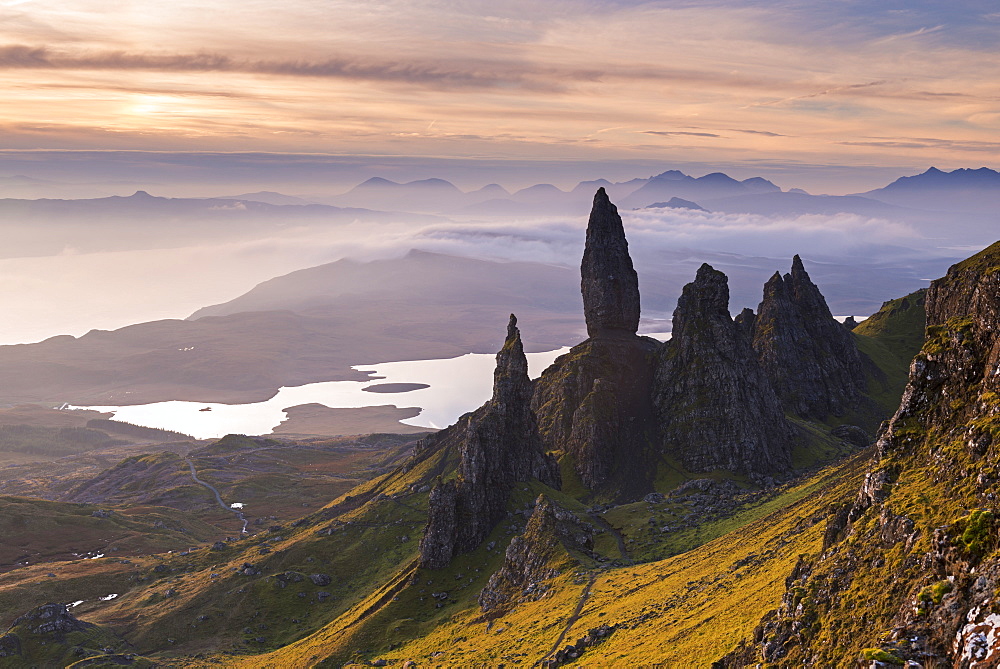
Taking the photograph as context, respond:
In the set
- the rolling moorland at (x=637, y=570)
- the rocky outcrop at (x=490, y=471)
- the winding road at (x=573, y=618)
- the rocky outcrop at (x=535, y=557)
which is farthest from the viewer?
the rocky outcrop at (x=490, y=471)

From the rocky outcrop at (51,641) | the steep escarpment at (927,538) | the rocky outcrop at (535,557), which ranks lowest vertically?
the rocky outcrop at (51,641)

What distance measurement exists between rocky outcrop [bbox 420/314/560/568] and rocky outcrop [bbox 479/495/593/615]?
1677 cm

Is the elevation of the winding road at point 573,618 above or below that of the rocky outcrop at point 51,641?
above

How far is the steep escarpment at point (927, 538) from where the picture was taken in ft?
120

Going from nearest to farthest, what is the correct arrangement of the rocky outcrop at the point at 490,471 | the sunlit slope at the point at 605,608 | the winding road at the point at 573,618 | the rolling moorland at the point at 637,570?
the rolling moorland at the point at 637,570
the sunlit slope at the point at 605,608
the winding road at the point at 573,618
the rocky outcrop at the point at 490,471

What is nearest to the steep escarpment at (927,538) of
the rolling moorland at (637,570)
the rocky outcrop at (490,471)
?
the rolling moorland at (637,570)

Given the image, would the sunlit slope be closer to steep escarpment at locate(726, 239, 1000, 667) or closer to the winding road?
the winding road

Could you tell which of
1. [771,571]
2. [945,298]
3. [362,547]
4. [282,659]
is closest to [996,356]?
[945,298]

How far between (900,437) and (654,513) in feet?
379

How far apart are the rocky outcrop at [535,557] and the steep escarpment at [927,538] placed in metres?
70.2

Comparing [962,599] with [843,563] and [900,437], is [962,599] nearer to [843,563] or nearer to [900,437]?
[843,563]

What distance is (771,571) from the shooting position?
3287 inches

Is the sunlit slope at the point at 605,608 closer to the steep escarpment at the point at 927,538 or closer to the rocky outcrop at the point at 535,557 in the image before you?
the rocky outcrop at the point at 535,557

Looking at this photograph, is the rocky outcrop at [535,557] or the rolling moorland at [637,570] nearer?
the rolling moorland at [637,570]
